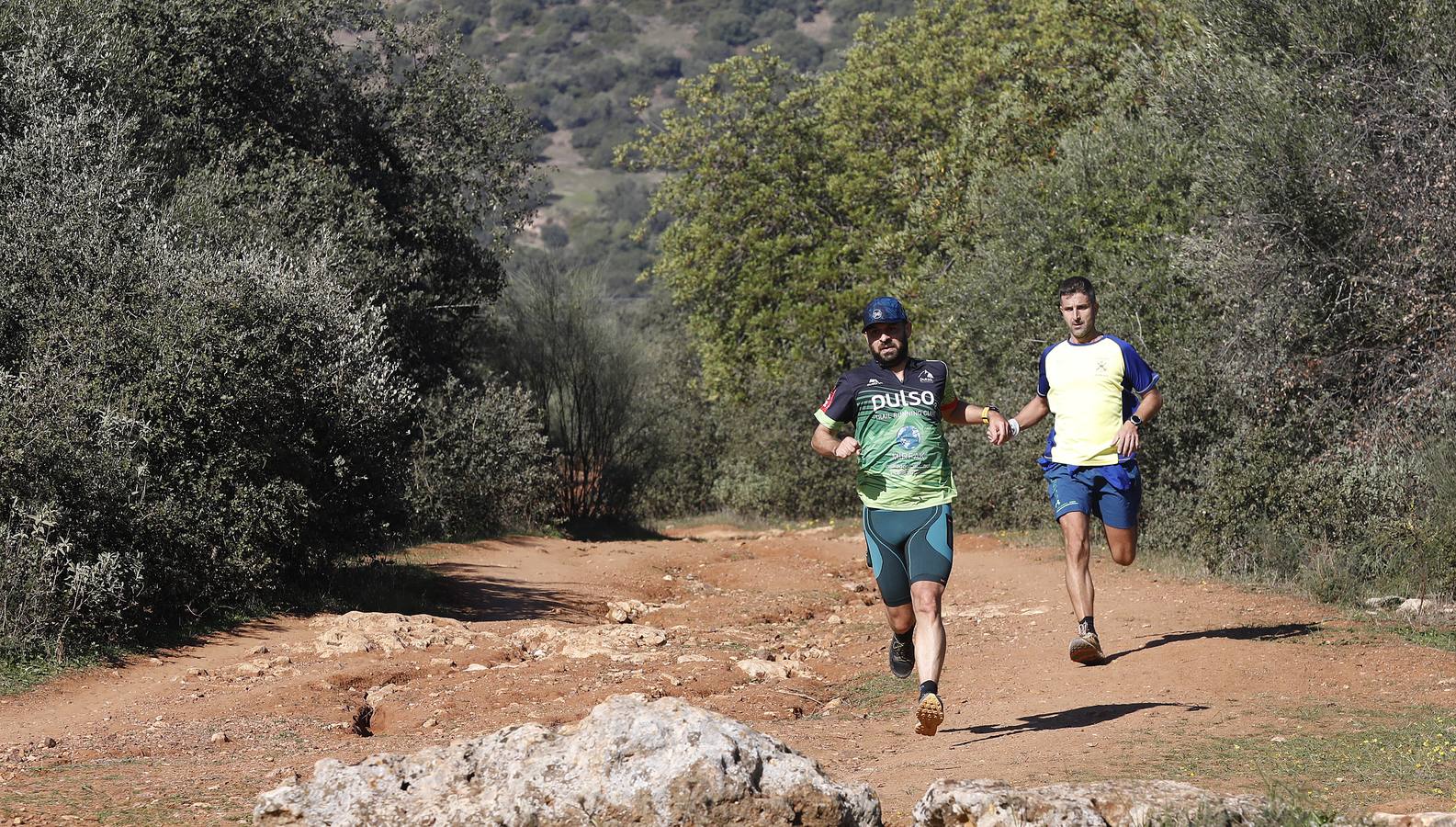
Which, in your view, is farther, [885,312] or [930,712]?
[885,312]

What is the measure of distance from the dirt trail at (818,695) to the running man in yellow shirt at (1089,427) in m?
0.77

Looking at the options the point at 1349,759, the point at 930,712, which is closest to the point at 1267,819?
the point at 1349,759

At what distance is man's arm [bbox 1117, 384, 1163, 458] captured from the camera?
8359 mm

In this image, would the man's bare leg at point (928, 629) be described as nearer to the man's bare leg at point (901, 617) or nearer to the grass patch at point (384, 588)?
the man's bare leg at point (901, 617)

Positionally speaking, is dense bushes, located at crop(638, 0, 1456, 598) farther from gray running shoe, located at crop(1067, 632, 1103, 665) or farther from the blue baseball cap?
the blue baseball cap

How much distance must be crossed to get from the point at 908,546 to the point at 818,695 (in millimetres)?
2806

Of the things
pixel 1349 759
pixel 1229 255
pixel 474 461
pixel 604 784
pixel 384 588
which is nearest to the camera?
pixel 604 784

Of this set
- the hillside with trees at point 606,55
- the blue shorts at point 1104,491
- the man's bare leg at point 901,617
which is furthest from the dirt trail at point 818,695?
the hillside with trees at point 606,55

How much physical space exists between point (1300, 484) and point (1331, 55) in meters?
4.51

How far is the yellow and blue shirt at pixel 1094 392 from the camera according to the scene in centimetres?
855

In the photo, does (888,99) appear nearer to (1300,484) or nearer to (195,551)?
(1300,484)

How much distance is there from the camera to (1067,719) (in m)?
7.54

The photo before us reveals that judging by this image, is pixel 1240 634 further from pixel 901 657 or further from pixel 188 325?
pixel 188 325

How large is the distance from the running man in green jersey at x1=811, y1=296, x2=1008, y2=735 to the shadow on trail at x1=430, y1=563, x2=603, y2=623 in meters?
6.99
